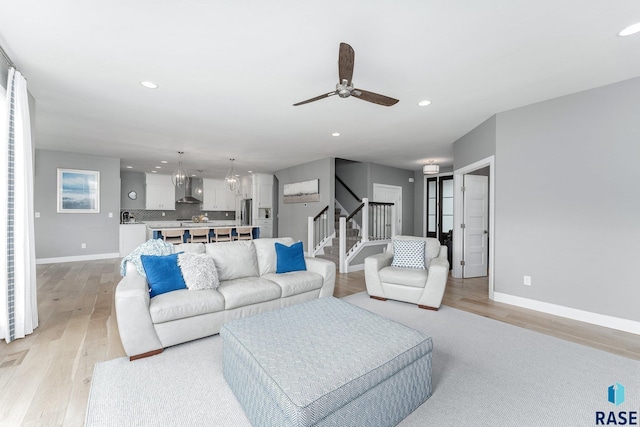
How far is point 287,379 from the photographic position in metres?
1.45

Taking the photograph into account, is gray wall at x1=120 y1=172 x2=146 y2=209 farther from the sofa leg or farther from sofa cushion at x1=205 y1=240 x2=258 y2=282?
the sofa leg

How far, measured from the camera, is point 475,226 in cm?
527

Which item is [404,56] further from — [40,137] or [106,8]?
[40,137]

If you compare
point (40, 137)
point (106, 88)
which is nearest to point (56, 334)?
point (106, 88)

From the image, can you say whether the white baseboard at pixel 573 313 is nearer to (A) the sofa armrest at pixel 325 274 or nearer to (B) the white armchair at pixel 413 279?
(B) the white armchair at pixel 413 279

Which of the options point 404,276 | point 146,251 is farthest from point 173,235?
point 404,276

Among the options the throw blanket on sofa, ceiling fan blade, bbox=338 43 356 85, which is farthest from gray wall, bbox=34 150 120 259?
ceiling fan blade, bbox=338 43 356 85

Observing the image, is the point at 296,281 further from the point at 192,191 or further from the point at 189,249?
the point at 192,191

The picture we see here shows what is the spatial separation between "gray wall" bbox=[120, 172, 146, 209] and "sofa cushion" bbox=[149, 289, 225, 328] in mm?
8638

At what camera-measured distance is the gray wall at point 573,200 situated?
9.99ft

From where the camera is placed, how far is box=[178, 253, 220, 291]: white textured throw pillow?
9.48 feet

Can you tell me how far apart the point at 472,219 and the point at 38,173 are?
9511 millimetres

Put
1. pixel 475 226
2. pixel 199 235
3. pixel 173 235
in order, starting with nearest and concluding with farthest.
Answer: pixel 475 226, pixel 173 235, pixel 199 235

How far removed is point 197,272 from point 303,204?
209 inches
